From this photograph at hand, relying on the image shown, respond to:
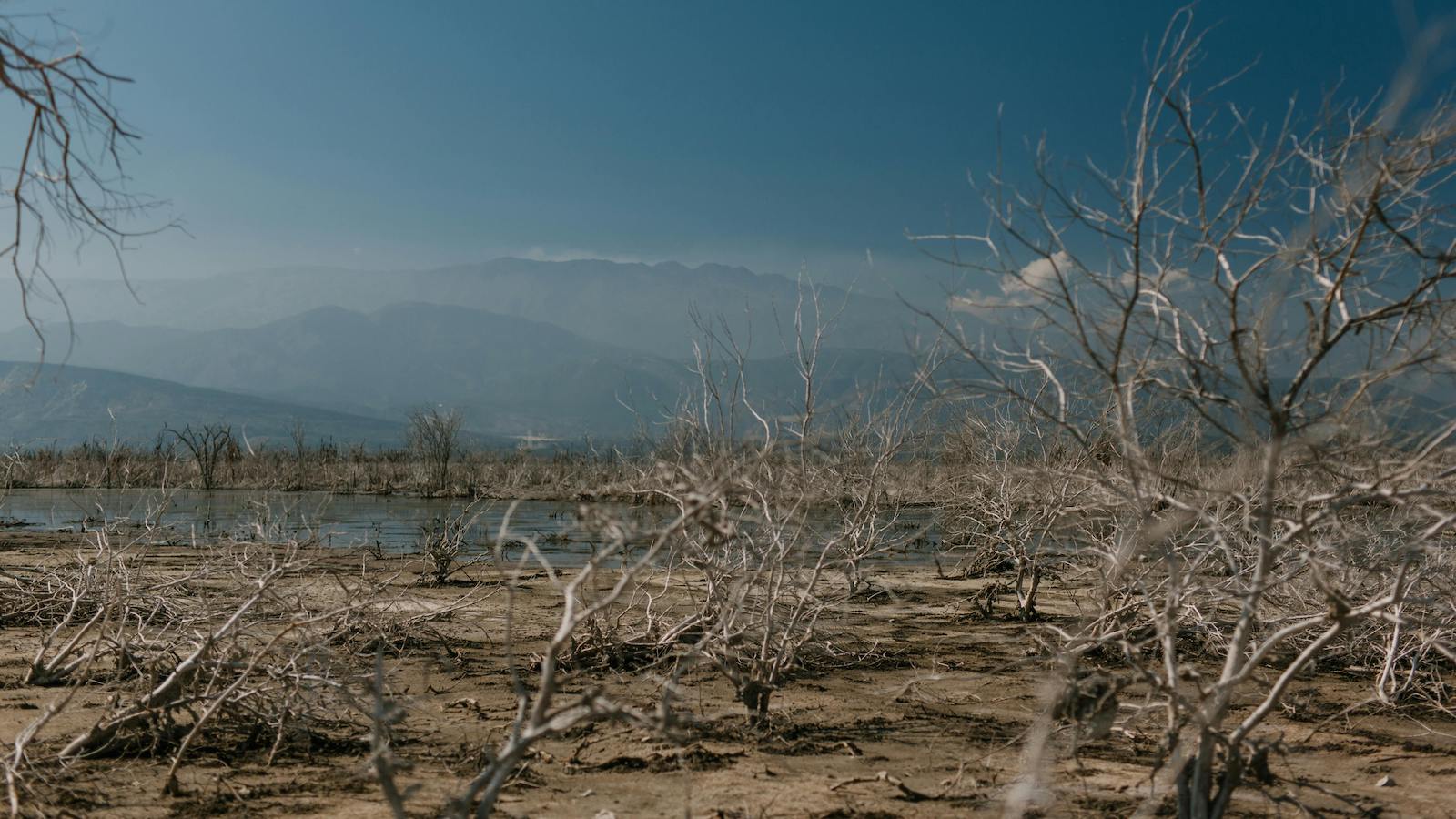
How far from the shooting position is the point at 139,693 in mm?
5223

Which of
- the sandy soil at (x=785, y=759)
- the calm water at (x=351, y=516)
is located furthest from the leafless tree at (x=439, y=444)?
the sandy soil at (x=785, y=759)

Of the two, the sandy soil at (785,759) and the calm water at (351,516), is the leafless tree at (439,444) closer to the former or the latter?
the calm water at (351,516)

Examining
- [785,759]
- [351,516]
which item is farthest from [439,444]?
[785,759]

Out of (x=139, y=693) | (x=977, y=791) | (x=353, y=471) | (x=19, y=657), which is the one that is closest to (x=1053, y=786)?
(x=977, y=791)

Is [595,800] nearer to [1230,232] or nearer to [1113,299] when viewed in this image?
[1113,299]

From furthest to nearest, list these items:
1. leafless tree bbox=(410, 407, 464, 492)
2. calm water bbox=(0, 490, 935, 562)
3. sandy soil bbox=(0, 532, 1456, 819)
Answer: leafless tree bbox=(410, 407, 464, 492), calm water bbox=(0, 490, 935, 562), sandy soil bbox=(0, 532, 1456, 819)

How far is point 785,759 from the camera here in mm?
5520

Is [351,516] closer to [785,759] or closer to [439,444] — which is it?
[439,444]

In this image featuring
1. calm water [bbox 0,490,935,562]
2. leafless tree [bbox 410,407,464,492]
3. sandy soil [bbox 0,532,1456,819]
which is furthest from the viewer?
leafless tree [bbox 410,407,464,492]

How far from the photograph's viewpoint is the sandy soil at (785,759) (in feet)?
15.3

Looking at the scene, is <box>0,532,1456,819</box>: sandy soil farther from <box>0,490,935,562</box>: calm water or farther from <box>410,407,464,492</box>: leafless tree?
<box>410,407,464,492</box>: leafless tree

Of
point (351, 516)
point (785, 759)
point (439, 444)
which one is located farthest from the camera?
point (439, 444)

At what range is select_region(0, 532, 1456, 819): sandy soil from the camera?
4.65 metres

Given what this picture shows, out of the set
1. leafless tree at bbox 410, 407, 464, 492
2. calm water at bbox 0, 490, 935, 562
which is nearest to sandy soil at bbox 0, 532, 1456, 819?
calm water at bbox 0, 490, 935, 562
